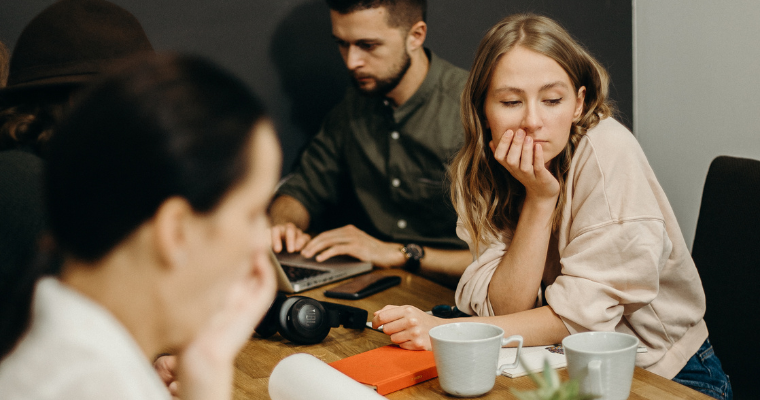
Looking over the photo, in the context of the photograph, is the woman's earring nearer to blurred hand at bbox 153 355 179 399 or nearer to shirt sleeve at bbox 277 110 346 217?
blurred hand at bbox 153 355 179 399

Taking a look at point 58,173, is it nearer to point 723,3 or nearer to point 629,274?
point 629,274

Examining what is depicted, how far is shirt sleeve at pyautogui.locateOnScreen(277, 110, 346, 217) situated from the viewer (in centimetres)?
229

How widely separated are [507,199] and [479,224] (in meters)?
0.08

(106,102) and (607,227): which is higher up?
(106,102)

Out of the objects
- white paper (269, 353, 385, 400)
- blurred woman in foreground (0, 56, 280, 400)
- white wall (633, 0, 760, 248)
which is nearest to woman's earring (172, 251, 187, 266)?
blurred woman in foreground (0, 56, 280, 400)

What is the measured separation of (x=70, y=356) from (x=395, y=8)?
5.97 ft

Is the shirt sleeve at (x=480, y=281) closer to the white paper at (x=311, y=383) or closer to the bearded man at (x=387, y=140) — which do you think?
the white paper at (x=311, y=383)

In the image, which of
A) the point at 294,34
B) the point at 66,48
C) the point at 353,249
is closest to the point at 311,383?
the point at 66,48

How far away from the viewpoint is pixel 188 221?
0.45m

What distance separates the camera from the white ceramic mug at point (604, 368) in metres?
0.76

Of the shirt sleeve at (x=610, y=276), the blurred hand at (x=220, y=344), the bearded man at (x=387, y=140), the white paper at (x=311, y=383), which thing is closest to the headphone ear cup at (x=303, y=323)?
the white paper at (x=311, y=383)

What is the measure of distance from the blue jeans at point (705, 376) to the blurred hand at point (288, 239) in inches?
40.5

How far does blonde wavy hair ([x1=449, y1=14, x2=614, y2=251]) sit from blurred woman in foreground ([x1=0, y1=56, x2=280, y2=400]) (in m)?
0.82

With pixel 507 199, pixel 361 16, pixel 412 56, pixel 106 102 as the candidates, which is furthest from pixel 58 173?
pixel 412 56
